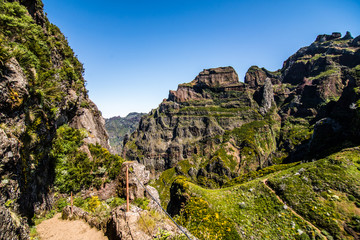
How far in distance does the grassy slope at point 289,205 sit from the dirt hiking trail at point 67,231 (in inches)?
418

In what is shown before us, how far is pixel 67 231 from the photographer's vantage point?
40.3ft

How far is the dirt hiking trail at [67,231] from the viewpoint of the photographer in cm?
1066

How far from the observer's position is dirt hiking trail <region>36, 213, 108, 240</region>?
35.0 feet

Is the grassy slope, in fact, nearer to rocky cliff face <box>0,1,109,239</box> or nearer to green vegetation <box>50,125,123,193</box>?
green vegetation <box>50,125,123,193</box>

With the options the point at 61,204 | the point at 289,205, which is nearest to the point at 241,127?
the point at 289,205

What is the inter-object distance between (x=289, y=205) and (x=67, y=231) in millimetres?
27027

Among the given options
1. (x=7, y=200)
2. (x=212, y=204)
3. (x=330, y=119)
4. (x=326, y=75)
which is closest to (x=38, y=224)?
(x=7, y=200)

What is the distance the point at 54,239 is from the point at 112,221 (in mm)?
6139

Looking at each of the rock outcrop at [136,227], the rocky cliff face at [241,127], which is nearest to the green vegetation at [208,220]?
the rock outcrop at [136,227]

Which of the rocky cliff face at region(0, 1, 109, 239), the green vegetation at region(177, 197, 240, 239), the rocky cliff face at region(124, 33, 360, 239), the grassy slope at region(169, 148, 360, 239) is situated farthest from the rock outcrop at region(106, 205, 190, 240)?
the grassy slope at region(169, 148, 360, 239)

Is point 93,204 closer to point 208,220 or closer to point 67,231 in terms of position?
point 67,231

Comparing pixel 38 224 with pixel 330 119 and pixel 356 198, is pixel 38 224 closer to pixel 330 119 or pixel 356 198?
pixel 356 198

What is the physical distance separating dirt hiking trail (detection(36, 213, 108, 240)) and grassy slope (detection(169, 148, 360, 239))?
1062 cm

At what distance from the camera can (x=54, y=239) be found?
1123cm
